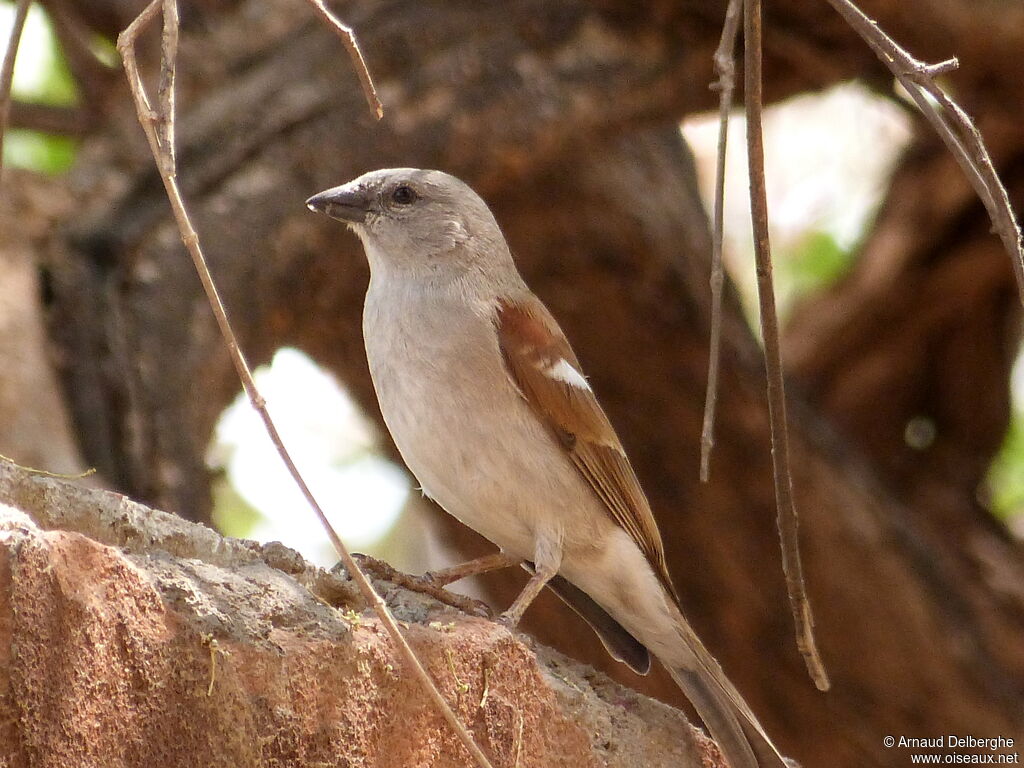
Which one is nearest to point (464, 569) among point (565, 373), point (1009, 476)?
point (565, 373)

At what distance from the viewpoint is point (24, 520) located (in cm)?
228

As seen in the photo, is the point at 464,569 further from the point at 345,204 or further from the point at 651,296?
the point at 651,296

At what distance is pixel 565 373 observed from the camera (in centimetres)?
417

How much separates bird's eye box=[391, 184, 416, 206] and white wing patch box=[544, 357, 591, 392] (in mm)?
812

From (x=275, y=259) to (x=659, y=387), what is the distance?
7.46 ft

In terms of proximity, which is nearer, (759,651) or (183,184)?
(183,184)

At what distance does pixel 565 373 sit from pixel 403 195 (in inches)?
35.4

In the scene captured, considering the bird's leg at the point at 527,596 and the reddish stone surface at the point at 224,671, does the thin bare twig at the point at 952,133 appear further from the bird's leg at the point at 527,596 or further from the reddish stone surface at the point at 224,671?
the bird's leg at the point at 527,596

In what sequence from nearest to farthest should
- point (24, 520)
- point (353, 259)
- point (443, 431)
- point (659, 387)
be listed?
point (24, 520), point (443, 431), point (353, 259), point (659, 387)

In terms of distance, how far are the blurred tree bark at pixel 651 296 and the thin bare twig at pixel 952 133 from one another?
279 centimetres

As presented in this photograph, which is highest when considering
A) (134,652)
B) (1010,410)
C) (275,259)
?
(1010,410)

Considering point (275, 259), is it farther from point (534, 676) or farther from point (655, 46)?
point (534, 676)

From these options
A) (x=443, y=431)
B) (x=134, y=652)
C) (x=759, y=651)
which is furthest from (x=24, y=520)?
(x=759, y=651)

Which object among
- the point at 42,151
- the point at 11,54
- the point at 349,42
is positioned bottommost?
the point at 11,54
